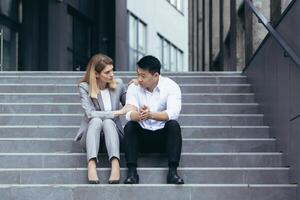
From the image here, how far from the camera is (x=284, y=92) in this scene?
320 inches

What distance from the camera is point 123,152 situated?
7.58 m

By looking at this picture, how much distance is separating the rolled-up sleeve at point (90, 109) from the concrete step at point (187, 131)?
0.92 meters

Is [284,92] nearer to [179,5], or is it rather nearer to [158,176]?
[158,176]

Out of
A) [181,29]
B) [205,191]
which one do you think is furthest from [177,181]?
[181,29]

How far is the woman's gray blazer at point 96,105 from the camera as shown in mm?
7477

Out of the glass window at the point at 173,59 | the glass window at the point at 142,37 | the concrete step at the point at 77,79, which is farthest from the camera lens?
the glass window at the point at 173,59

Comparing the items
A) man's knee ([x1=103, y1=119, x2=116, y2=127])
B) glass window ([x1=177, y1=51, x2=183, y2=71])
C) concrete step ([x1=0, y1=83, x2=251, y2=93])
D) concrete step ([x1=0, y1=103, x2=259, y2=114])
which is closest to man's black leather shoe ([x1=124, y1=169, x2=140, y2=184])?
man's knee ([x1=103, y1=119, x2=116, y2=127])

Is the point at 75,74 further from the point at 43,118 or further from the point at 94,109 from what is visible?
the point at 94,109

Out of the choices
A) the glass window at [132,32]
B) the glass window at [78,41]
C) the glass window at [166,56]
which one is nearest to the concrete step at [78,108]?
the glass window at [78,41]

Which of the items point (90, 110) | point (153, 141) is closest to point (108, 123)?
point (90, 110)

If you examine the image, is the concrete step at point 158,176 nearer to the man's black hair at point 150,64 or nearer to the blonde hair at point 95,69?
the blonde hair at point 95,69

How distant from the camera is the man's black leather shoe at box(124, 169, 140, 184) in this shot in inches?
276

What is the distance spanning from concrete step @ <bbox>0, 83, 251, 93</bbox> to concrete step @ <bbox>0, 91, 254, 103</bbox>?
0.71 ft

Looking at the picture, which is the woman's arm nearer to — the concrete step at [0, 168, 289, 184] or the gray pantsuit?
the gray pantsuit
